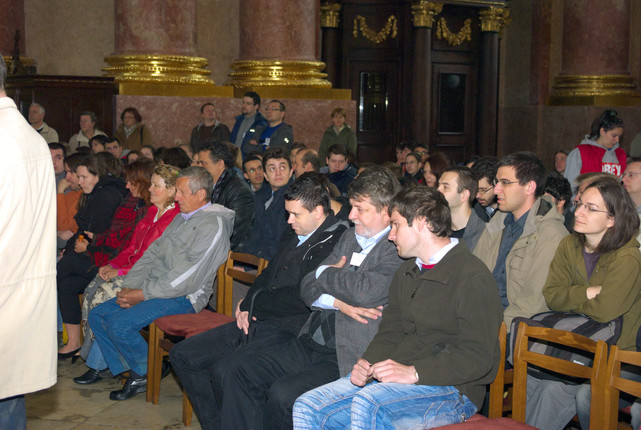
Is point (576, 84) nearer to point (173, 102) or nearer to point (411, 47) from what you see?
point (411, 47)

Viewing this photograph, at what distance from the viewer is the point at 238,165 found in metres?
7.26

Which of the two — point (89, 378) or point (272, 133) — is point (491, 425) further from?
point (272, 133)

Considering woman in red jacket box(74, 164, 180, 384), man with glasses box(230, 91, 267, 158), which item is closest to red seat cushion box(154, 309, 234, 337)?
woman in red jacket box(74, 164, 180, 384)

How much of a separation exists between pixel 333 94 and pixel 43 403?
5.89 m

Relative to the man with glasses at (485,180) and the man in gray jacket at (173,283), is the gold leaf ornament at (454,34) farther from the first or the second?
the man in gray jacket at (173,283)

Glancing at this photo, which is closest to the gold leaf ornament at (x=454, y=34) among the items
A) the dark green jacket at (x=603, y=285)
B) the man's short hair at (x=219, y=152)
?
the man's short hair at (x=219, y=152)

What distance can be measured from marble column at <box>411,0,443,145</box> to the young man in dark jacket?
10774 millimetres

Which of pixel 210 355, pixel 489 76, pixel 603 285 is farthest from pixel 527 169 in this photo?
pixel 489 76

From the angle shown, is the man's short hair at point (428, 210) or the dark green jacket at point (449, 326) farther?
the man's short hair at point (428, 210)

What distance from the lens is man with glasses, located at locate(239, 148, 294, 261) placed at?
5629mm

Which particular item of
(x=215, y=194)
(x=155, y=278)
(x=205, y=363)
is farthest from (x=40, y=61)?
(x=205, y=363)

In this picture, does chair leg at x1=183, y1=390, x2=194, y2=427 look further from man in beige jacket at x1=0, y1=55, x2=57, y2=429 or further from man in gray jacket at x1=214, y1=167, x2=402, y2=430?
man in beige jacket at x1=0, y1=55, x2=57, y2=429

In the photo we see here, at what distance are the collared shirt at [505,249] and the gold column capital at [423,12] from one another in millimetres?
10221

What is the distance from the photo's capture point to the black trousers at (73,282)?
5.66 m
